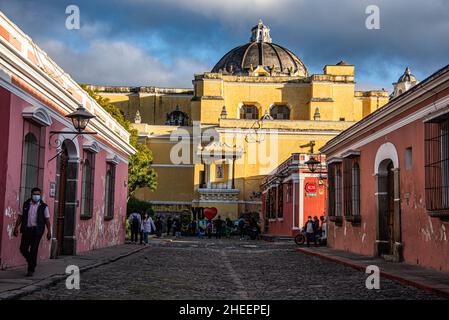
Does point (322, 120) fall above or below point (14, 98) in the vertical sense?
above

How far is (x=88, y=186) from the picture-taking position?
726 inches

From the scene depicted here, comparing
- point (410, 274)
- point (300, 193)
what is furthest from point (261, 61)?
point (410, 274)

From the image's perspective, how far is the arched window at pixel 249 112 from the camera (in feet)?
178

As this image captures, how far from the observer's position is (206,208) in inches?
1742

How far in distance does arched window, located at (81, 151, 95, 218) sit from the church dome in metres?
40.3

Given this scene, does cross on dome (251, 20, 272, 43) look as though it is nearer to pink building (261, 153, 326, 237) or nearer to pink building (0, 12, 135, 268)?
pink building (261, 153, 326, 237)

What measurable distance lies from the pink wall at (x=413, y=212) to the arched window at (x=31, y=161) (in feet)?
24.0

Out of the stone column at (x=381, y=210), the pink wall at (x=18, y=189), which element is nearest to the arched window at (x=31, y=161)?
the pink wall at (x=18, y=189)

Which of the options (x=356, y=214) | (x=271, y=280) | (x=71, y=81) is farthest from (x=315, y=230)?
(x=271, y=280)

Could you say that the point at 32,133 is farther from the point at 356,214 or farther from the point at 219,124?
the point at 219,124

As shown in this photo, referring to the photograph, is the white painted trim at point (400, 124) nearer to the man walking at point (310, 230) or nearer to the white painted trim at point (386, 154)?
the white painted trim at point (386, 154)

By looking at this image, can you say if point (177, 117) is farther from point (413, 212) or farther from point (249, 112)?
point (413, 212)

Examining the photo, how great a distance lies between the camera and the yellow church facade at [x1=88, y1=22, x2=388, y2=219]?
47094mm
